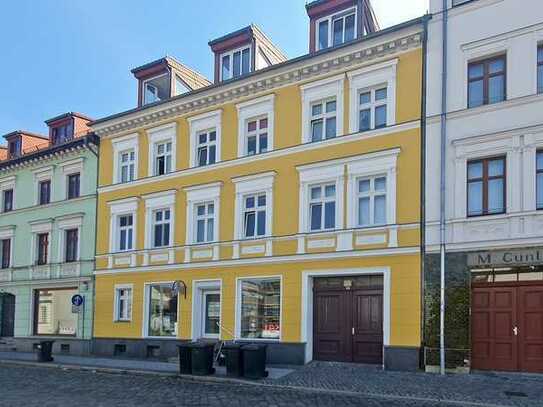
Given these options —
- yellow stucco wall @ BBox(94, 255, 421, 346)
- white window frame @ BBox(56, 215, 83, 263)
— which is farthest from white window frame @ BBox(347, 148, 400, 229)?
white window frame @ BBox(56, 215, 83, 263)

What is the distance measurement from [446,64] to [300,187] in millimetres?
5919

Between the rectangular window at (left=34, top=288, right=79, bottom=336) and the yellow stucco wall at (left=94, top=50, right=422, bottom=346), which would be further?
the rectangular window at (left=34, top=288, right=79, bottom=336)

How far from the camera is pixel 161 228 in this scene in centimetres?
2430

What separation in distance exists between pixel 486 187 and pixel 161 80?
1504 cm

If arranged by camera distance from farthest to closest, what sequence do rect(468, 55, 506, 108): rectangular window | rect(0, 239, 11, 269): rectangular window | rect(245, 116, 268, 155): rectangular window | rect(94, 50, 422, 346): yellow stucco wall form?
rect(0, 239, 11, 269): rectangular window
rect(245, 116, 268, 155): rectangular window
rect(94, 50, 422, 346): yellow stucco wall
rect(468, 55, 506, 108): rectangular window

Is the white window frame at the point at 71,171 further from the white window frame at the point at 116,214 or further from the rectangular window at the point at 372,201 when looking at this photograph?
the rectangular window at the point at 372,201

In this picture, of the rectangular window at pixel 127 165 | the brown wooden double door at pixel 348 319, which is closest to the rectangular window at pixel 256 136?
the brown wooden double door at pixel 348 319

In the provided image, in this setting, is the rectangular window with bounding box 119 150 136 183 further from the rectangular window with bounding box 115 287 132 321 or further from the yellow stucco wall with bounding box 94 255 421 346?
the rectangular window with bounding box 115 287 132 321

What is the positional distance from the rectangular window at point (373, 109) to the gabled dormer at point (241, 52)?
5168 mm

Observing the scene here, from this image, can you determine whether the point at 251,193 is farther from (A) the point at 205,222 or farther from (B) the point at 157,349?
(B) the point at 157,349

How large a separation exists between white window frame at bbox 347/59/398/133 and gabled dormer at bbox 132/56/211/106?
9.19m

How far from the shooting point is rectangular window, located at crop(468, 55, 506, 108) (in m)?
17.0

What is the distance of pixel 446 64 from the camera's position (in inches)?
694

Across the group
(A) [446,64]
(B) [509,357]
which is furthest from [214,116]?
(B) [509,357]
